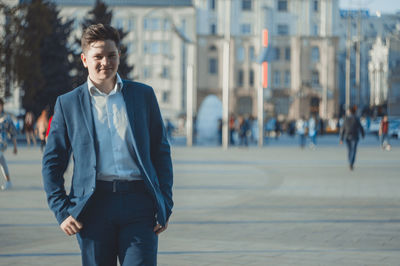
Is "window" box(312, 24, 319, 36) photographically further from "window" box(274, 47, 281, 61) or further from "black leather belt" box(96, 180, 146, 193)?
"black leather belt" box(96, 180, 146, 193)

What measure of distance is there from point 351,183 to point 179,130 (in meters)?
57.7

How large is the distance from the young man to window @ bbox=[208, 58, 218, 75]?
8598 centimetres

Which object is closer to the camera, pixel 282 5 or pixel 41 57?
pixel 41 57

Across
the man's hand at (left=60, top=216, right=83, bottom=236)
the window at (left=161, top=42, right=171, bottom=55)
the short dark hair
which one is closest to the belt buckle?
the man's hand at (left=60, top=216, right=83, bottom=236)

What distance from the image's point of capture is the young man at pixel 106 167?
3955 mm

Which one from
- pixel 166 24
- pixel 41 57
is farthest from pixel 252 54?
pixel 41 57

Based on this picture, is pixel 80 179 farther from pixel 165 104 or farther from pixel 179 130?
pixel 165 104

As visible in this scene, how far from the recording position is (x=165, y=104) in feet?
293

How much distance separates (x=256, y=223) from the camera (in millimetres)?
9852

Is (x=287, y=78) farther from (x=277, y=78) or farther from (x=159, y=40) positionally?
(x=159, y=40)

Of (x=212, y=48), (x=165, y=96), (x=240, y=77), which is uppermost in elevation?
(x=212, y=48)

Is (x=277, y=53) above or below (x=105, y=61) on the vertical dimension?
below

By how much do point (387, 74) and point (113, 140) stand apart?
288 ft

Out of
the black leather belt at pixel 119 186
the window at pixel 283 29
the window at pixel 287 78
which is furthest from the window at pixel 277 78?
the black leather belt at pixel 119 186
